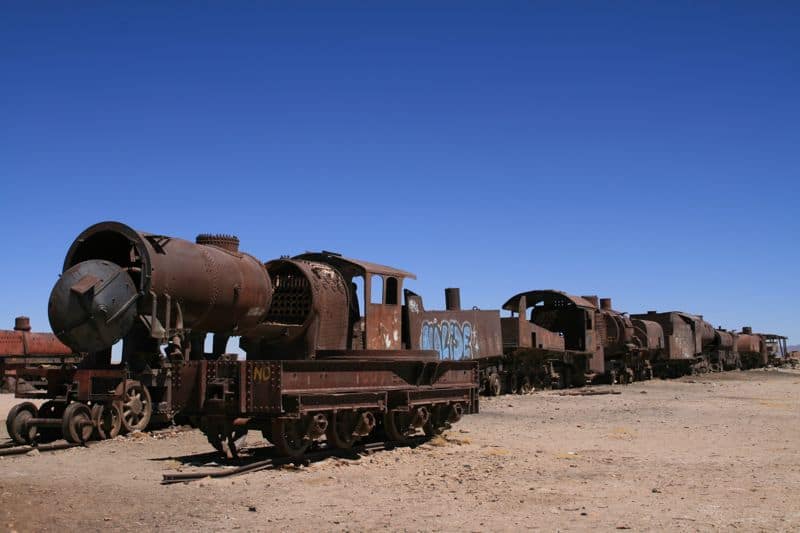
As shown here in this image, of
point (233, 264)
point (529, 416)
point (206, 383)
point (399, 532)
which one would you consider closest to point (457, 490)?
point (399, 532)

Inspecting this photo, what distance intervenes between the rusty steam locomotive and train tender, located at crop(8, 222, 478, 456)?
0.9 inches

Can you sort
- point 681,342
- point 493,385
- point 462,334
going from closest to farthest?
point 462,334
point 493,385
point 681,342

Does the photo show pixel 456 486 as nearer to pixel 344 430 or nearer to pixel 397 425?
pixel 344 430

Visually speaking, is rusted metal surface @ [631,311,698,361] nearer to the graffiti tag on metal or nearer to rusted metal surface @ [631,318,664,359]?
rusted metal surface @ [631,318,664,359]

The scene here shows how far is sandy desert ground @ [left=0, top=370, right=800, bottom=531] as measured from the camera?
25.4 feet

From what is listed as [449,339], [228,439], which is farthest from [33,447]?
[449,339]

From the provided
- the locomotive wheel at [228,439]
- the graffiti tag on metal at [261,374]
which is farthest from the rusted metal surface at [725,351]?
the graffiti tag on metal at [261,374]

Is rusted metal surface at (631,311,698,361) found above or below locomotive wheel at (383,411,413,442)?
above

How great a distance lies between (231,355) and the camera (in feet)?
46.5

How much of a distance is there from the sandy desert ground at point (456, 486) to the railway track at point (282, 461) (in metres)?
0.15

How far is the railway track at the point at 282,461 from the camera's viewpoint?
964cm

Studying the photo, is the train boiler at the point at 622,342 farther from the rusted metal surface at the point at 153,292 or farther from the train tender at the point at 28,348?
the rusted metal surface at the point at 153,292

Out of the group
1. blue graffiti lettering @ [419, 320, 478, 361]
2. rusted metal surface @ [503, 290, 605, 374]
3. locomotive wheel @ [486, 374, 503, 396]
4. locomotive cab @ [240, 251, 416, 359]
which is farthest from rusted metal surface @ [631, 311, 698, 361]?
locomotive cab @ [240, 251, 416, 359]

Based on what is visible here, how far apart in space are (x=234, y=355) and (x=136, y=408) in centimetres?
192
